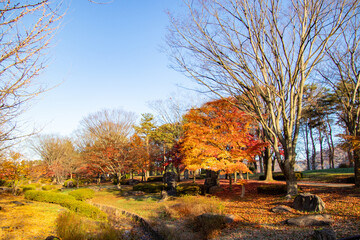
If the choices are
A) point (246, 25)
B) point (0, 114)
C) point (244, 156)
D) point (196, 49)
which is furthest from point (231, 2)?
point (0, 114)

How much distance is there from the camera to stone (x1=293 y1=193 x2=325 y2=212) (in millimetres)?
7582

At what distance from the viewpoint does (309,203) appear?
307 inches

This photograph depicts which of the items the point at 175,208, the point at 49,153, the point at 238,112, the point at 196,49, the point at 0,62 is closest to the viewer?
the point at 0,62

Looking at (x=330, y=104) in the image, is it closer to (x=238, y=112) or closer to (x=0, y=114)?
(x=238, y=112)

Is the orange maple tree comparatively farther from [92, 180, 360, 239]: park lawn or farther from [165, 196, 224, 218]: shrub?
[92, 180, 360, 239]: park lawn

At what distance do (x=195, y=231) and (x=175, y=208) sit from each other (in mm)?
2591

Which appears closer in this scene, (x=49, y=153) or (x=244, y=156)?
Answer: (x=244, y=156)

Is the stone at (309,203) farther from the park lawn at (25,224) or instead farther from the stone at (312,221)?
the park lawn at (25,224)

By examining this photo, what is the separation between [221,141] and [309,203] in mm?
5100

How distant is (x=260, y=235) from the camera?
6.20 metres

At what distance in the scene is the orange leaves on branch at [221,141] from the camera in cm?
1133

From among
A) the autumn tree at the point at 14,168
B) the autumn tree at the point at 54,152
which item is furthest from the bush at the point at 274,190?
the autumn tree at the point at 54,152

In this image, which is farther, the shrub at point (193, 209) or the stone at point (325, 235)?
the shrub at point (193, 209)

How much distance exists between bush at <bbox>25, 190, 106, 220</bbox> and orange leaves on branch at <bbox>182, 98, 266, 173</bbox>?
5367mm
